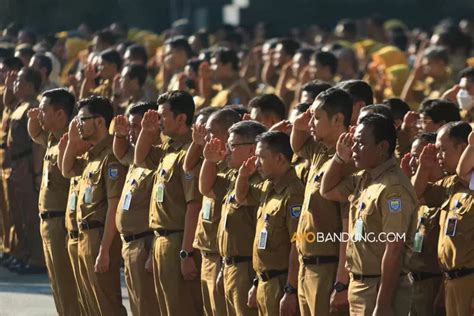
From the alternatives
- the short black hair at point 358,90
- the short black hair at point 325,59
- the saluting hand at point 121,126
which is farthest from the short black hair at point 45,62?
the short black hair at point 358,90

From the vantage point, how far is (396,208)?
797cm

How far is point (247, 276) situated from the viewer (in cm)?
923

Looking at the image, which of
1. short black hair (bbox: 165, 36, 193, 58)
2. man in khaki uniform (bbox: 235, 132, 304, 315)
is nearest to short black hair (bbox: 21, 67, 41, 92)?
short black hair (bbox: 165, 36, 193, 58)

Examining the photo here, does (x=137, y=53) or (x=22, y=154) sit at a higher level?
(x=137, y=53)

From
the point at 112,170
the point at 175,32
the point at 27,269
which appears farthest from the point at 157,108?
the point at 175,32

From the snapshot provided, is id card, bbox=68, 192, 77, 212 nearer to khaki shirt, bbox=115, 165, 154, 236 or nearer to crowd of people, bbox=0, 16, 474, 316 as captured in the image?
crowd of people, bbox=0, 16, 474, 316

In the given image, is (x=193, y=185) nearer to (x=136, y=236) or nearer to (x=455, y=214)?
(x=136, y=236)

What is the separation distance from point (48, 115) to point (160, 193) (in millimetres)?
1964

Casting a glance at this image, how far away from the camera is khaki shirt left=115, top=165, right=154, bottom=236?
403 inches

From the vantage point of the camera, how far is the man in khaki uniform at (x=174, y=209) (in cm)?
993

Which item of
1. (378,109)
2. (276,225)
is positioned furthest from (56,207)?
(378,109)

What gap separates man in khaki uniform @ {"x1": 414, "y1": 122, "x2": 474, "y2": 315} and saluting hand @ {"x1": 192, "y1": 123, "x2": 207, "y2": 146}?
1440 millimetres

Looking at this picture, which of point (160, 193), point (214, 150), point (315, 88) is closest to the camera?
point (214, 150)

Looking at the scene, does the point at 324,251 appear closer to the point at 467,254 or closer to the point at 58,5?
the point at 467,254
